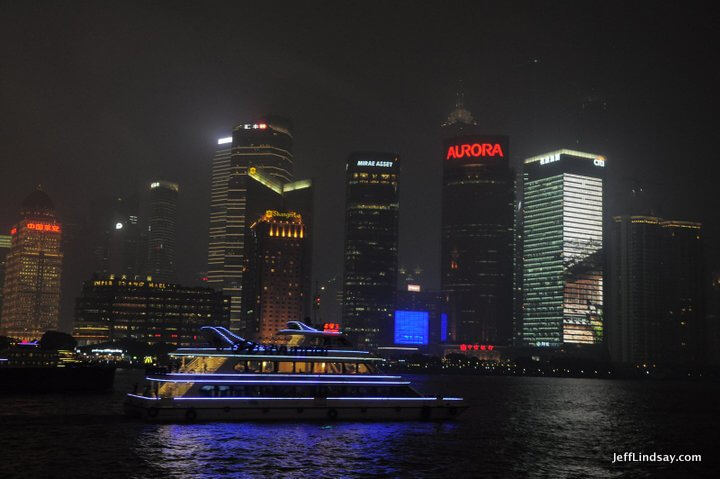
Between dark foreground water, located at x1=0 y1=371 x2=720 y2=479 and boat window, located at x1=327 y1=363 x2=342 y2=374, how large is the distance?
4739mm

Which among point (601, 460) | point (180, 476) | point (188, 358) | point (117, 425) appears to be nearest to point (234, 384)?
point (188, 358)

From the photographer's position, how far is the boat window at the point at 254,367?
223 ft

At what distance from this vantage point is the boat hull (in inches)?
2562

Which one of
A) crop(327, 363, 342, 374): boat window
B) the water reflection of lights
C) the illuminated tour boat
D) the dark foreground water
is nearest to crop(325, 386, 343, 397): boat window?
the illuminated tour boat

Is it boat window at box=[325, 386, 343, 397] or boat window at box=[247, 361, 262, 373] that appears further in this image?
boat window at box=[325, 386, 343, 397]

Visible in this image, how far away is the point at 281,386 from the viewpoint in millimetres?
68062

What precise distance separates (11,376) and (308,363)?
66.8 meters

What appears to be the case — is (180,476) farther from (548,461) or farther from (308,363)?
(548,461)

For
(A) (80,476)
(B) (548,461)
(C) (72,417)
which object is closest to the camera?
(A) (80,476)

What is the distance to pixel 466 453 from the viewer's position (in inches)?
2370

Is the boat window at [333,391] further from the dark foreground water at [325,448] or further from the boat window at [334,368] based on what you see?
the dark foreground water at [325,448]

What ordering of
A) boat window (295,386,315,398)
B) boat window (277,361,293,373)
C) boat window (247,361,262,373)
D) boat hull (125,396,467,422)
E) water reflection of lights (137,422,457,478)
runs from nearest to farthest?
water reflection of lights (137,422,457,478) < boat hull (125,396,467,422) < boat window (247,361,262,373) < boat window (295,386,315,398) < boat window (277,361,293,373)

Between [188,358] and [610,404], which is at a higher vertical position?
[188,358]

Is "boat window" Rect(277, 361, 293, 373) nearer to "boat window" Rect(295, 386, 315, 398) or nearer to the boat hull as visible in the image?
"boat window" Rect(295, 386, 315, 398)
